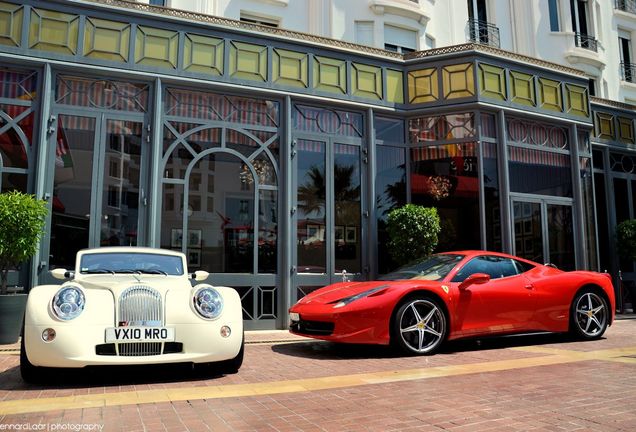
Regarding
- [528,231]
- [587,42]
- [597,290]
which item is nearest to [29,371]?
[597,290]

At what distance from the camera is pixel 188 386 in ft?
14.0

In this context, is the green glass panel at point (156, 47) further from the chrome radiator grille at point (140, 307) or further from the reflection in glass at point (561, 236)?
the reflection in glass at point (561, 236)

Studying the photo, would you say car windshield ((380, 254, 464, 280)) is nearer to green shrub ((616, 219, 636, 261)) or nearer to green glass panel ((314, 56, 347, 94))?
green glass panel ((314, 56, 347, 94))

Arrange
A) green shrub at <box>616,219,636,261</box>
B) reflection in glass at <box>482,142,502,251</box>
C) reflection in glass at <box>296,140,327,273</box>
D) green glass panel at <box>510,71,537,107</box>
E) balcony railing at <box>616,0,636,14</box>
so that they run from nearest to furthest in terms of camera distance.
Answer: reflection in glass at <box>296,140,327,273</box> < reflection in glass at <box>482,142,502,251</box> < green glass panel at <box>510,71,537,107</box> < green shrub at <box>616,219,636,261</box> < balcony railing at <box>616,0,636,14</box>

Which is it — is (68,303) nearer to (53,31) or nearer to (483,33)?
(53,31)

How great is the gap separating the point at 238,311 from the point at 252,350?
6.37 feet

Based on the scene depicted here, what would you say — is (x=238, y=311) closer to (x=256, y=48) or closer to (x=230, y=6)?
(x=256, y=48)

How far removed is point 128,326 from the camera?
4.29m

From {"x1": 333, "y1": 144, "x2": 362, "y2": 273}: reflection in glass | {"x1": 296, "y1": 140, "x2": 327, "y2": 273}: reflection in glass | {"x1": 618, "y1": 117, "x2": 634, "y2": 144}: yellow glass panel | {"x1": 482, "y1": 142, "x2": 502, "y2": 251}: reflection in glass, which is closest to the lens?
{"x1": 296, "y1": 140, "x2": 327, "y2": 273}: reflection in glass

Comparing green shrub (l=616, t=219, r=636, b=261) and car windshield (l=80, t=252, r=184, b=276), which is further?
green shrub (l=616, t=219, r=636, b=261)

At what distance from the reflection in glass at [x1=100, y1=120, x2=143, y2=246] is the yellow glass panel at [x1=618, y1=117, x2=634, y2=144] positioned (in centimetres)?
1244

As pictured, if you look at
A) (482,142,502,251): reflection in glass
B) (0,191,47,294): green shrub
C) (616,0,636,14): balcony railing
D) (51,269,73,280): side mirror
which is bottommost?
(51,269,73,280): side mirror

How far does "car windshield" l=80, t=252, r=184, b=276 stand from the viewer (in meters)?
5.41

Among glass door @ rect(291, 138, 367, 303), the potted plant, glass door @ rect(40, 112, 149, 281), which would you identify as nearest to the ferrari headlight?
glass door @ rect(291, 138, 367, 303)
